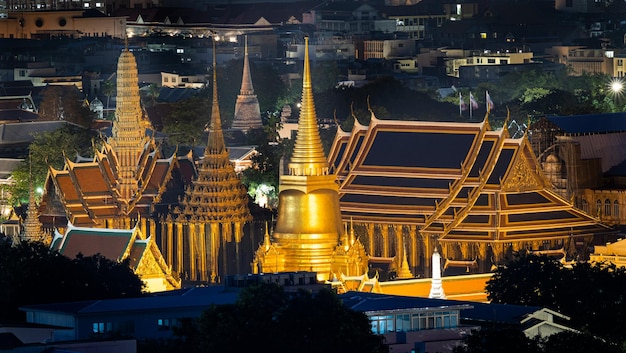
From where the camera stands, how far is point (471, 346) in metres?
68.7

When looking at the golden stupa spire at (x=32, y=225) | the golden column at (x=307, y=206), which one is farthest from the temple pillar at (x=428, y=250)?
the golden stupa spire at (x=32, y=225)

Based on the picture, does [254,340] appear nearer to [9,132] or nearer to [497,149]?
[497,149]

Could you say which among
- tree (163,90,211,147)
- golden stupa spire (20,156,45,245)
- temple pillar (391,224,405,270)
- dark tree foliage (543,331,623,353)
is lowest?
dark tree foliage (543,331,623,353)

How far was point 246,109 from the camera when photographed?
154875mm

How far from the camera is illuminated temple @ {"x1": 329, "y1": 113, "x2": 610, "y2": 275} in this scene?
310 feet

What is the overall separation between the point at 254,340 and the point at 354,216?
29269 millimetres

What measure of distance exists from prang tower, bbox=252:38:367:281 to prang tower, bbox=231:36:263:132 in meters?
58.8

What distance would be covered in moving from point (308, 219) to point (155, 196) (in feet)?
58.4

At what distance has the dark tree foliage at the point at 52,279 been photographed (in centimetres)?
7581

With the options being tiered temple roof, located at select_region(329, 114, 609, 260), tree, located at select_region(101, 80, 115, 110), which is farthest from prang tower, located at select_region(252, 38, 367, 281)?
tree, located at select_region(101, 80, 115, 110)

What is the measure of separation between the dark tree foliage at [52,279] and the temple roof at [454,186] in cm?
1486

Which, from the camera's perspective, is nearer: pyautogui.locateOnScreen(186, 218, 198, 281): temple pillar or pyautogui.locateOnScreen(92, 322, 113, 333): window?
pyautogui.locateOnScreen(92, 322, 113, 333): window

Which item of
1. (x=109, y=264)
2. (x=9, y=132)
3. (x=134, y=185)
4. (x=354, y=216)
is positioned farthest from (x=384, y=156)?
(x=9, y=132)

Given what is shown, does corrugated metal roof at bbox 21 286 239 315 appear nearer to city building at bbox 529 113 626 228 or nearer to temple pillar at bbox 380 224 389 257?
temple pillar at bbox 380 224 389 257
